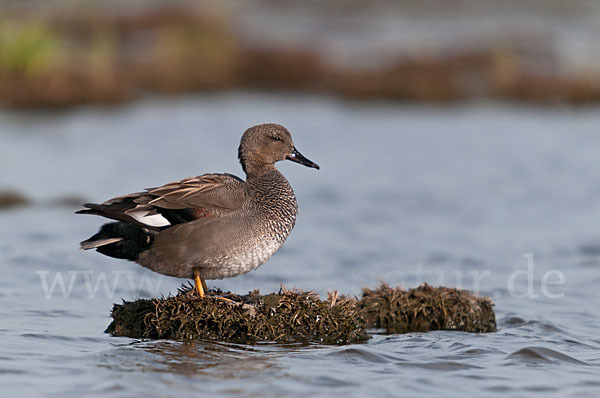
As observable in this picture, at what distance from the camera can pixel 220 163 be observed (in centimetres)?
1404

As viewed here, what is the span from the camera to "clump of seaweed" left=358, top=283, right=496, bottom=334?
23.1 feet

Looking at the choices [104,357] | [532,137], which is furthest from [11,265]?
[532,137]

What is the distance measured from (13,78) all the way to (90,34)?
5822 millimetres

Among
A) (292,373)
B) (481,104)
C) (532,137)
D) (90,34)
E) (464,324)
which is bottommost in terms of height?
(292,373)

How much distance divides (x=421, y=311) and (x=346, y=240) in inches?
157

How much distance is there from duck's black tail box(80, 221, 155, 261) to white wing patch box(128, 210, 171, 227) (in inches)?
4.8

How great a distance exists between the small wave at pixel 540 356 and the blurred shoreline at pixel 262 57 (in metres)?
12.9

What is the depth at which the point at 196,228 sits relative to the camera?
6391 mm

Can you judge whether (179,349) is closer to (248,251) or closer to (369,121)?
(248,251)

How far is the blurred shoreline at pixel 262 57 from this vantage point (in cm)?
1819

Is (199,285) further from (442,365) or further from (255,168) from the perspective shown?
(442,365)

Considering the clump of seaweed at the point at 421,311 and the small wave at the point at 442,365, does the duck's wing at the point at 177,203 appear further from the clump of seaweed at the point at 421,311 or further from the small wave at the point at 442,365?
the small wave at the point at 442,365

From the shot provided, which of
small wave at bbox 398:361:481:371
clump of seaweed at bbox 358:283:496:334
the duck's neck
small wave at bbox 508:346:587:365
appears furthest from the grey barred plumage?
small wave at bbox 508:346:587:365

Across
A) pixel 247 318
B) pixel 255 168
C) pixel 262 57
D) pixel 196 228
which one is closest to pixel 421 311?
pixel 247 318
